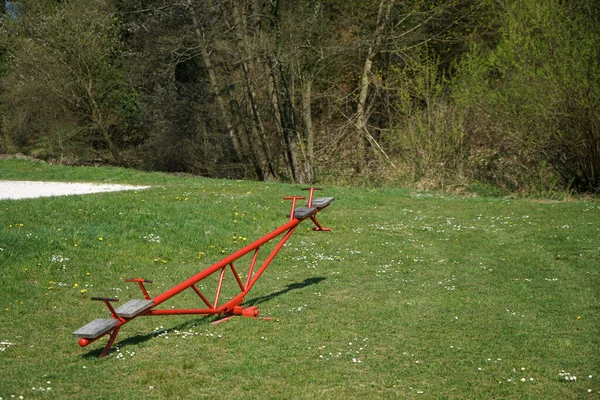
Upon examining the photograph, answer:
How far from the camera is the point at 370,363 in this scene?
24.2 ft

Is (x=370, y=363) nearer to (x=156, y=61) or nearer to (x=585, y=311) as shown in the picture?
(x=585, y=311)

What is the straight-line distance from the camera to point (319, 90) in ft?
104

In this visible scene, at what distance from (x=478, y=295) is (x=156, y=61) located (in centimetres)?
3070

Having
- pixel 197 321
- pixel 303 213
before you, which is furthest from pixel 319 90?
pixel 197 321

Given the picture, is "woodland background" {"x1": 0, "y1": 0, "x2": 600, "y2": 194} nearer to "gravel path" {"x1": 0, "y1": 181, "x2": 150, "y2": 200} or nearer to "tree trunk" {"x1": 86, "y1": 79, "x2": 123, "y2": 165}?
"tree trunk" {"x1": 86, "y1": 79, "x2": 123, "y2": 165}

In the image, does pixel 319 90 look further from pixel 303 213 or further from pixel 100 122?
pixel 303 213

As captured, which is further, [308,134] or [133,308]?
[308,134]

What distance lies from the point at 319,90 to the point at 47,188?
14.6m

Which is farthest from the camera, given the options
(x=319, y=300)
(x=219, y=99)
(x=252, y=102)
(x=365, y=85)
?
(x=219, y=99)

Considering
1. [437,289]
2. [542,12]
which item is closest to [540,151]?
[542,12]

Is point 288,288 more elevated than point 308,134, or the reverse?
point 308,134

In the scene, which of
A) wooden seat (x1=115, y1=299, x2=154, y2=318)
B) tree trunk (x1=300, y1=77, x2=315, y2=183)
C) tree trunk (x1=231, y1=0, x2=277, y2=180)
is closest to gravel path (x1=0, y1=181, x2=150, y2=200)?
tree trunk (x1=231, y1=0, x2=277, y2=180)

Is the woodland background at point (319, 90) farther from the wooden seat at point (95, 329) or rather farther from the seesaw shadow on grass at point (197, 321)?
the wooden seat at point (95, 329)

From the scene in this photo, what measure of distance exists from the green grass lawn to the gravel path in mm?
1984
